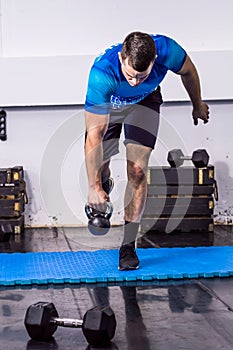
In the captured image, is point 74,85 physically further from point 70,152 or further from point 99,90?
point 99,90

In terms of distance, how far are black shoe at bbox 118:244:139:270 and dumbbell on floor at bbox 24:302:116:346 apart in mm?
1131

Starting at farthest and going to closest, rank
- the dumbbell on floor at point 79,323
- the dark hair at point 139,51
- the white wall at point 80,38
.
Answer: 1. the white wall at point 80,38
2. the dark hair at point 139,51
3. the dumbbell on floor at point 79,323

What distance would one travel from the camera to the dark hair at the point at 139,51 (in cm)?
300

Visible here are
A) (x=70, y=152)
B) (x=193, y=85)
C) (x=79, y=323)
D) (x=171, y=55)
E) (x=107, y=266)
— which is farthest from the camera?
(x=70, y=152)

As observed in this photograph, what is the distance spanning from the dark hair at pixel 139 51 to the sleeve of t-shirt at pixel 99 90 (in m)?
0.16

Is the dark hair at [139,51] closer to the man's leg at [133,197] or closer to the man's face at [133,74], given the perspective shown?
the man's face at [133,74]

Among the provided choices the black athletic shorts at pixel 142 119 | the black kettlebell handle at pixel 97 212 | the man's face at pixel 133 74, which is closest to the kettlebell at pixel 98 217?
the black kettlebell handle at pixel 97 212

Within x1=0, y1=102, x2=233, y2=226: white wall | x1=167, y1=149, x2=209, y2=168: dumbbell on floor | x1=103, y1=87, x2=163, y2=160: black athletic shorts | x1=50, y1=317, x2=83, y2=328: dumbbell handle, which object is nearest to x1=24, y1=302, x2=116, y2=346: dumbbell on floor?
x1=50, y1=317, x2=83, y2=328: dumbbell handle

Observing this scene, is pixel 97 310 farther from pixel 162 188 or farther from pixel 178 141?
pixel 178 141

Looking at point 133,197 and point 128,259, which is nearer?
point 128,259

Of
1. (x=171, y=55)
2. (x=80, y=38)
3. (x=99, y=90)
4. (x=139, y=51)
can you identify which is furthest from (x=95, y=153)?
(x=80, y=38)

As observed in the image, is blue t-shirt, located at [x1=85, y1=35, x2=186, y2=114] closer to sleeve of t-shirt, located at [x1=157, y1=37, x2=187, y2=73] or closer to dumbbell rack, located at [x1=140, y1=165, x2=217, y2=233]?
sleeve of t-shirt, located at [x1=157, y1=37, x2=187, y2=73]

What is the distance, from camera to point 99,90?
126 inches

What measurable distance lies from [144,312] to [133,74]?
979mm
